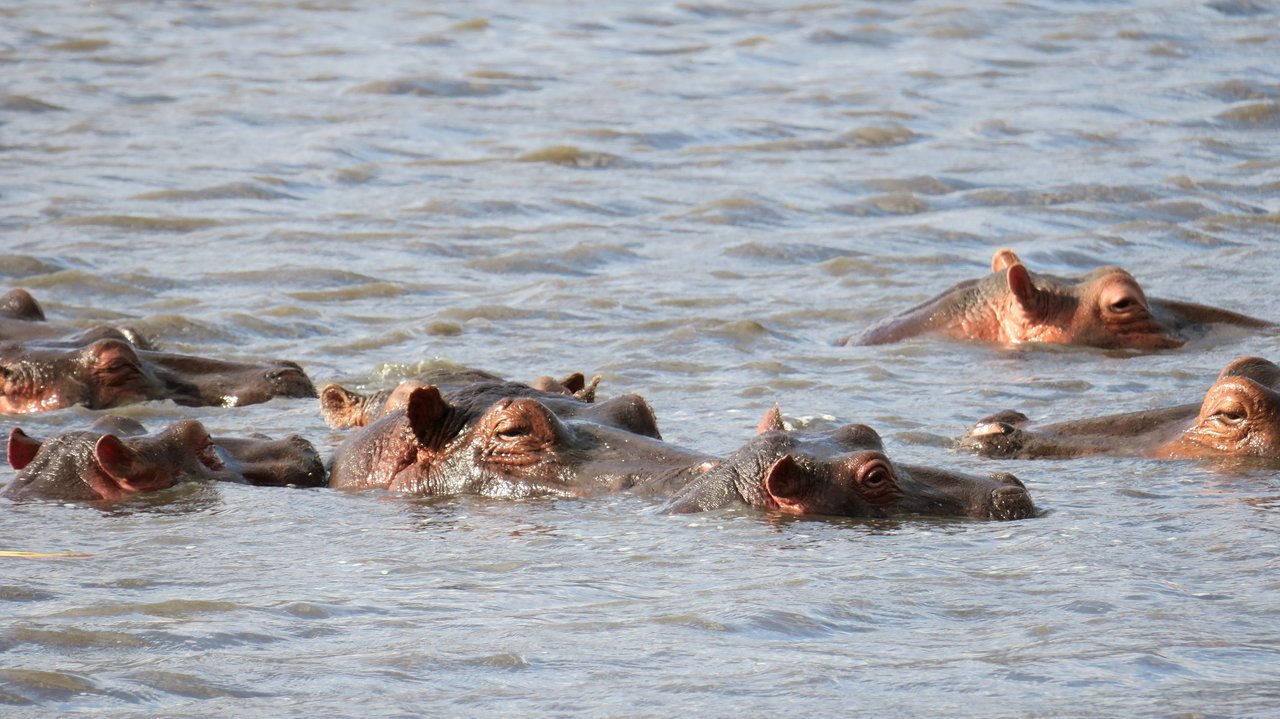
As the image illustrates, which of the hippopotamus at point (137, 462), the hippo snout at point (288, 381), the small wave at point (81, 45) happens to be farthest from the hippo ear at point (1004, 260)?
the small wave at point (81, 45)

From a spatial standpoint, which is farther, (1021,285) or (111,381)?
(1021,285)

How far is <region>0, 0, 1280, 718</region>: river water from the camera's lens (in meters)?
4.78

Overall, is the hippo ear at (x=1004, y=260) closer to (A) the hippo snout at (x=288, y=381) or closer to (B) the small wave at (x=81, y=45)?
(A) the hippo snout at (x=288, y=381)

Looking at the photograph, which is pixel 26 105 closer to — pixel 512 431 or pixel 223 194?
pixel 223 194

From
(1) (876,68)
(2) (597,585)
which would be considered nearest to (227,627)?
(2) (597,585)

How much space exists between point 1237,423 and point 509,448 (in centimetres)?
255

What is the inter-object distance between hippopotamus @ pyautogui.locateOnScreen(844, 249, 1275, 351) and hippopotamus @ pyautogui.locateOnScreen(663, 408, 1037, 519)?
416 cm

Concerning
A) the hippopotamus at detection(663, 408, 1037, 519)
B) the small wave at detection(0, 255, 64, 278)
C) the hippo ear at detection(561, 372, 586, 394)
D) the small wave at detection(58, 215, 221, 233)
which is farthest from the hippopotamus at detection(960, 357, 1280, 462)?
the small wave at detection(58, 215, 221, 233)

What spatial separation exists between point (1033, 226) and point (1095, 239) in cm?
62

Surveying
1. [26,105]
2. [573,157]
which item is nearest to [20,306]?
[573,157]

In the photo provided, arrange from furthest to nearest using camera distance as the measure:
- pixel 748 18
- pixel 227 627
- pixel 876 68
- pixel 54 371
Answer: pixel 748 18 → pixel 876 68 → pixel 54 371 → pixel 227 627

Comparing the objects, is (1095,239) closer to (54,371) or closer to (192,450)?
(54,371)

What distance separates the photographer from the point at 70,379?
898cm

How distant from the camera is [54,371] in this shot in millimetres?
9000
